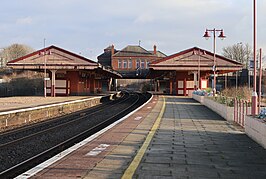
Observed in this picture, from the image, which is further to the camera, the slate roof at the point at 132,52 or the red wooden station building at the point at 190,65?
the slate roof at the point at 132,52

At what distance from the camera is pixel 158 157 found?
8.33 m

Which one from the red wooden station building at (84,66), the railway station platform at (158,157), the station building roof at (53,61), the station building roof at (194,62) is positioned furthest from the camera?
the station building roof at (194,62)

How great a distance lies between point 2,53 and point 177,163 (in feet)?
341

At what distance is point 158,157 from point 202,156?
1113 mm

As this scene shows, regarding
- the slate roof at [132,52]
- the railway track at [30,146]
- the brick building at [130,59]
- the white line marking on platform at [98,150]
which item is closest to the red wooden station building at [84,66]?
the railway track at [30,146]

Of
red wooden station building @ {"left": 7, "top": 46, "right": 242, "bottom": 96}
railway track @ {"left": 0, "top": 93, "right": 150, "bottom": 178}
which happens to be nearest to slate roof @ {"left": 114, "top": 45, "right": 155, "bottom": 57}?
red wooden station building @ {"left": 7, "top": 46, "right": 242, "bottom": 96}

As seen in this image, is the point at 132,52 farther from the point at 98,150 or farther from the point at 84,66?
the point at 98,150

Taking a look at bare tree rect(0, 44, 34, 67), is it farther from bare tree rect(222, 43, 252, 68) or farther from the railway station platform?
the railway station platform

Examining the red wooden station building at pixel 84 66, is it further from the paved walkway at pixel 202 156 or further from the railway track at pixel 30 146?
the paved walkway at pixel 202 156

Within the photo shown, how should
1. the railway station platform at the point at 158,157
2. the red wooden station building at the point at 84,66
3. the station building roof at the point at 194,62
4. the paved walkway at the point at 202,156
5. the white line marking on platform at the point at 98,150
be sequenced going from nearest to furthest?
the railway station platform at the point at 158,157
the paved walkway at the point at 202,156
the white line marking on platform at the point at 98,150
the red wooden station building at the point at 84,66
the station building roof at the point at 194,62

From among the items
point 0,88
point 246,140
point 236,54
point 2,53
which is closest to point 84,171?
point 246,140

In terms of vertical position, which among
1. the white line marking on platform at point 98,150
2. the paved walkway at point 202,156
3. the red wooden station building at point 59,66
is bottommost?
the paved walkway at point 202,156

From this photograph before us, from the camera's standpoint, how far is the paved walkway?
6.94 meters

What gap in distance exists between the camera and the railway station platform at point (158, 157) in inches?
269
